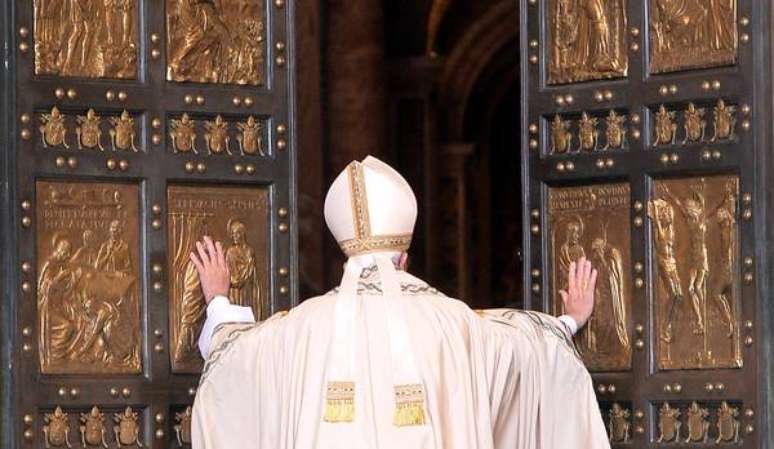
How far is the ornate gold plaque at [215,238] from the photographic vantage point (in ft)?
23.3

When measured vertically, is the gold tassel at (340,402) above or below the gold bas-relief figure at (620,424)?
above

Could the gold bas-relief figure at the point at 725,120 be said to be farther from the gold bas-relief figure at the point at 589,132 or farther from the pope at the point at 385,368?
the pope at the point at 385,368

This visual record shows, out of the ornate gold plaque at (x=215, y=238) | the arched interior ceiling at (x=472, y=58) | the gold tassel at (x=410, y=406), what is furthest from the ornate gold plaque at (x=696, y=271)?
the arched interior ceiling at (x=472, y=58)

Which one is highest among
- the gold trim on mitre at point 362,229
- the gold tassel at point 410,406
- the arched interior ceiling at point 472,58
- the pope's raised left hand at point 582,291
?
the arched interior ceiling at point 472,58

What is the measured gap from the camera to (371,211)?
6.46m

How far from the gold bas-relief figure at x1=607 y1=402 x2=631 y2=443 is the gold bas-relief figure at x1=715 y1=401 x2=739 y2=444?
1.16 feet

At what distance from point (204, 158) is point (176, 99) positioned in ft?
0.77

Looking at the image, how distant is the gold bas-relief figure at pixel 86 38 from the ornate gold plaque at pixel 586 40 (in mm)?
1529

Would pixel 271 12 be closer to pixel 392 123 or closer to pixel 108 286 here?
pixel 108 286

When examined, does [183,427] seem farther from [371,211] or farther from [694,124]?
[694,124]

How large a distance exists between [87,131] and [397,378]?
5.07 feet

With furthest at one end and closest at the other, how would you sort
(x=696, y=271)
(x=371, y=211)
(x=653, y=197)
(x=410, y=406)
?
1. (x=653, y=197)
2. (x=696, y=271)
3. (x=371, y=211)
4. (x=410, y=406)

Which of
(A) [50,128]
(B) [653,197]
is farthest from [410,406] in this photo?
(A) [50,128]

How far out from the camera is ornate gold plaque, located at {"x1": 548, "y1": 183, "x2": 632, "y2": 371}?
7082 mm
